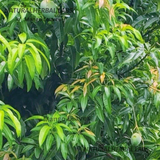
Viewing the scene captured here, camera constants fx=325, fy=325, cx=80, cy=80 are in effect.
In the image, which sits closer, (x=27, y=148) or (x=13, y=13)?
(x=13, y=13)

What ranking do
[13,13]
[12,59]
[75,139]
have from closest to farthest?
[12,59] < [13,13] < [75,139]

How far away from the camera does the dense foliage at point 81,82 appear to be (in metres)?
1.38

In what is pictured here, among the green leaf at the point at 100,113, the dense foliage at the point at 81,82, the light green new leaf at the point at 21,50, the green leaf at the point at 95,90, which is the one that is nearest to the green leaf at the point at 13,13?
the dense foliage at the point at 81,82

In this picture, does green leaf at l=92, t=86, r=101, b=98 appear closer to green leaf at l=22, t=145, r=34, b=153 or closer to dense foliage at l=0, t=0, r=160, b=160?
dense foliage at l=0, t=0, r=160, b=160

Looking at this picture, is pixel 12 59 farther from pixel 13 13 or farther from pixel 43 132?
pixel 43 132

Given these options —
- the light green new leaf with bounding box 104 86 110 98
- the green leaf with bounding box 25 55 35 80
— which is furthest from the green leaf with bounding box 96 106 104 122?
the green leaf with bounding box 25 55 35 80

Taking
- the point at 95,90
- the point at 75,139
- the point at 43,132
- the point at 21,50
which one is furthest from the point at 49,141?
the point at 21,50

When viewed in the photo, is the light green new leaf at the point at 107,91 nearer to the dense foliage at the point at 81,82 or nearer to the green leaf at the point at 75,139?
the dense foliage at the point at 81,82

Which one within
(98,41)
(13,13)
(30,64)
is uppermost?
(13,13)

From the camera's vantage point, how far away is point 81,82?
1.69 m

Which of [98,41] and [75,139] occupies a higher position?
[98,41]

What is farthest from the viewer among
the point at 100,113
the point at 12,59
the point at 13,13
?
the point at 100,113

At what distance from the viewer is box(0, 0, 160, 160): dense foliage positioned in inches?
54.2

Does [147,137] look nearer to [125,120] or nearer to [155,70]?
[125,120]
